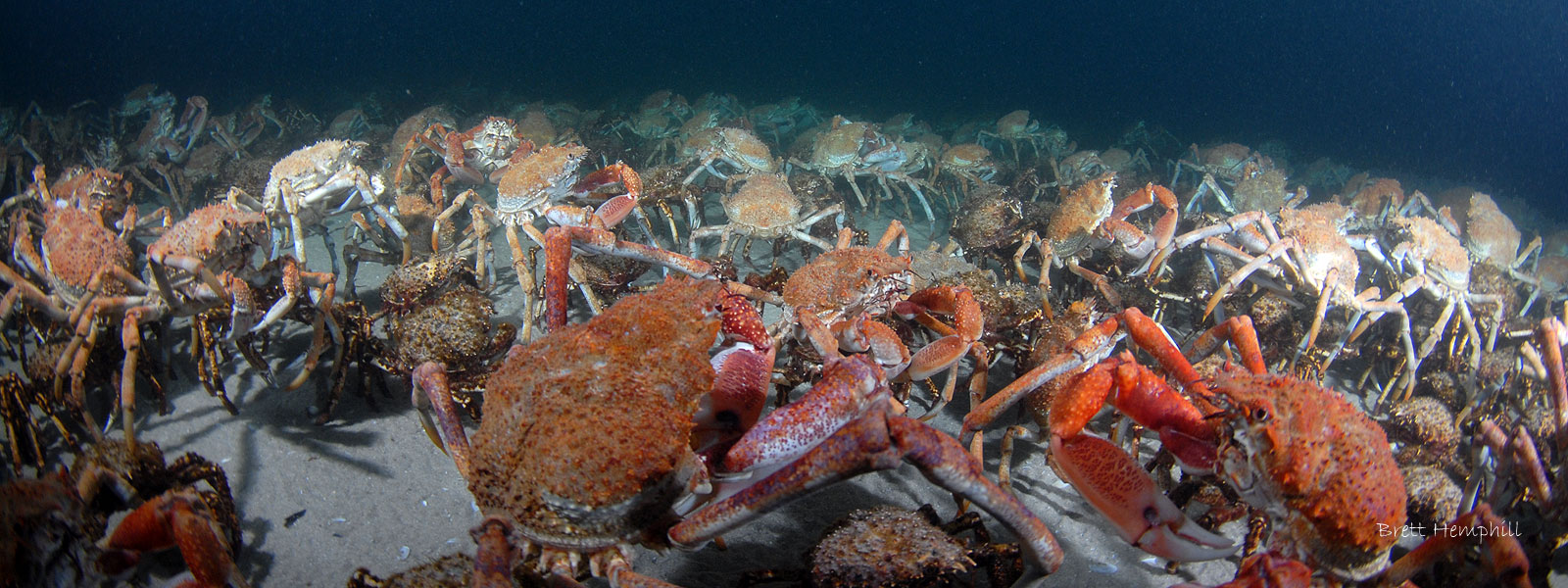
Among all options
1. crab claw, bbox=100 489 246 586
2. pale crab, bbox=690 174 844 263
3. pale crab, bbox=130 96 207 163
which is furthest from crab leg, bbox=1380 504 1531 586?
pale crab, bbox=130 96 207 163

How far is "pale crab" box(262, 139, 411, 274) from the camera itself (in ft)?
14.4

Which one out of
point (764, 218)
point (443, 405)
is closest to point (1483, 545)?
point (443, 405)

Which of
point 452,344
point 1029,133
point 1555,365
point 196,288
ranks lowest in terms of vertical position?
point 1029,133

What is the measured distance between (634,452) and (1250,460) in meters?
1.97

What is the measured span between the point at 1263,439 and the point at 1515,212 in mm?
17753

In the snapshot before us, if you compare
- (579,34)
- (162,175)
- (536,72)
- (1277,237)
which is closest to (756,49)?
(579,34)

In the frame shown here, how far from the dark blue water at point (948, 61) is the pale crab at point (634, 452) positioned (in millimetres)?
15916

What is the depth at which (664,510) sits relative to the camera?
5.66ft

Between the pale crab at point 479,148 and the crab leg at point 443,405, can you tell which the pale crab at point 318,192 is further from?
the crab leg at point 443,405

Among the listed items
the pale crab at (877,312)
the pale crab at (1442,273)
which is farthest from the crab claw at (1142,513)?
the pale crab at (1442,273)

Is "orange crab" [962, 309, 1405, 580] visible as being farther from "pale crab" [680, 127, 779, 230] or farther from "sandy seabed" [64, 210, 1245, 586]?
"pale crab" [680, 127, 779, 230]

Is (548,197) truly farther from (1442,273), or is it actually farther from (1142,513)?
(1442,273)

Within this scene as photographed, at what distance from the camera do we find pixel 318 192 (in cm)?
459

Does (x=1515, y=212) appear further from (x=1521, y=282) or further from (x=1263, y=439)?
(x=1263, y=439)
